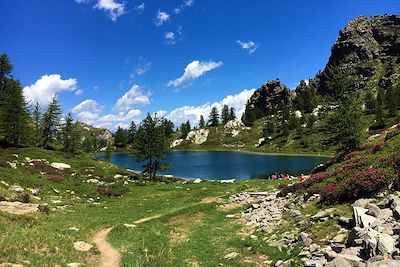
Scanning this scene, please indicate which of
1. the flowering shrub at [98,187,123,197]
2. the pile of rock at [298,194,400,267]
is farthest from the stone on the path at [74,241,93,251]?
the flowering shrub at [98,187,123,197]

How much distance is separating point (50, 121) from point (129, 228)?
77.2 metres

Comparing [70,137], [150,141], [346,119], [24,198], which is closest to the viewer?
[24,198]

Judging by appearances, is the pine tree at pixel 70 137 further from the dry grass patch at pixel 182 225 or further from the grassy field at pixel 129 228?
the dry grass patch at pixel 182 225

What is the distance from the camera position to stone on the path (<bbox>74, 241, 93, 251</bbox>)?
812 inches

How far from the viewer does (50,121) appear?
94.6 m

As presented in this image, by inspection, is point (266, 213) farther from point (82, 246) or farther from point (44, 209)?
point (44, 209)

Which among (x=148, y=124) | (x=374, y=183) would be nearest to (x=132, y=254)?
(x=374, y=183)

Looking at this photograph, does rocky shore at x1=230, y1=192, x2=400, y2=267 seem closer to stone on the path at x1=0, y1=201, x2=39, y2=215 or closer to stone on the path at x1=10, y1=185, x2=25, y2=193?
stone on the path at x1=0, y1=201, x2=39, y2=215

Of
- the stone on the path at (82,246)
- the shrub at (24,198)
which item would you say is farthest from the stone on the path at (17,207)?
the stone on the path at (82,246)

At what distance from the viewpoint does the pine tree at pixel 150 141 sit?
6475cm

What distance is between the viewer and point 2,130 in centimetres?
7388

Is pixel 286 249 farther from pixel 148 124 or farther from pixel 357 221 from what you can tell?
pixel 148 124

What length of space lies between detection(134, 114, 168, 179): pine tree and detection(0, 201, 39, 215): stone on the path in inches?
1349

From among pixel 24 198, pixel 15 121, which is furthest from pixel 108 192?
pixel 15 121
